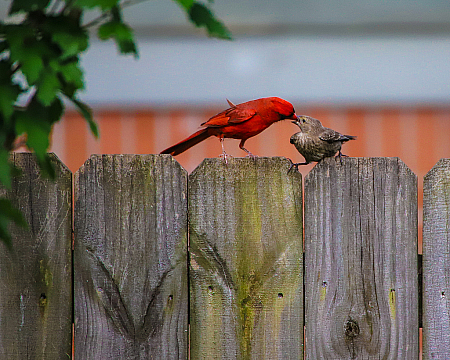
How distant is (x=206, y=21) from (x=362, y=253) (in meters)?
1.08

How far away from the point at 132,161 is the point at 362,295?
96 centimetres

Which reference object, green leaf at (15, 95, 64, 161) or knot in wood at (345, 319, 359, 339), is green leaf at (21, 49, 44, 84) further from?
knot in wood at (345, 319, 359, 339)

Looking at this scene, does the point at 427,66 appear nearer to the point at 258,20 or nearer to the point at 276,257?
the point at 258,20

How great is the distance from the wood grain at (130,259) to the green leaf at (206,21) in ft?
2.54

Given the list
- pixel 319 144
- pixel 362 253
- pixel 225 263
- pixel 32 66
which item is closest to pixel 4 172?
pixel 32 66

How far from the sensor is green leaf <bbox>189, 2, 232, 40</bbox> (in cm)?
104

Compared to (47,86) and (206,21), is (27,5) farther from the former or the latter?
(206,21)

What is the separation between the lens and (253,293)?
176 centimetres

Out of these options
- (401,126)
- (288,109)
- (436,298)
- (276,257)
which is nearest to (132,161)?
(276,257)

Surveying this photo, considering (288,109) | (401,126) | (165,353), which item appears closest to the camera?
(165,353)

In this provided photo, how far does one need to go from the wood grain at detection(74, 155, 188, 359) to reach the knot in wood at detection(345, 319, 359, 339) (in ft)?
1.90

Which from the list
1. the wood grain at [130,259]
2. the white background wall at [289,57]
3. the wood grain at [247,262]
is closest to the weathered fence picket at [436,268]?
the wood grain at [247,262]

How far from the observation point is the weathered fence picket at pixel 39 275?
5.76ft

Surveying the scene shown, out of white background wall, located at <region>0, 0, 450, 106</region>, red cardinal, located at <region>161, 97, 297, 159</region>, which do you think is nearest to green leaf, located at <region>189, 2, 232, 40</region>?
red cardinal, located at <region>161, 97, 297, 159</region>
